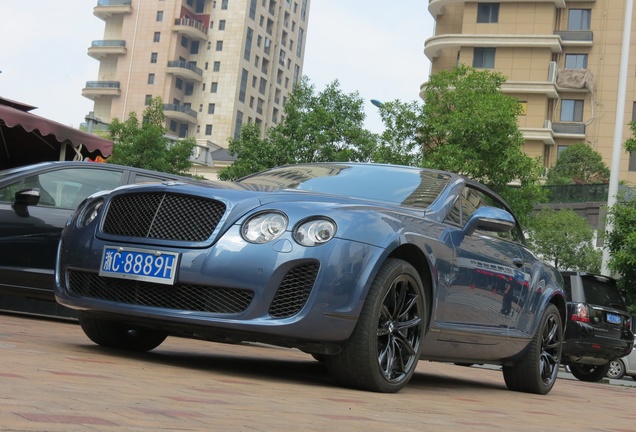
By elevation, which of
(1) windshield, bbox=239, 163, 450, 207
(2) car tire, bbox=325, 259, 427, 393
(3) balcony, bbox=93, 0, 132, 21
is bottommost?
(2) car tire, bbox=325, 259, 427, 393

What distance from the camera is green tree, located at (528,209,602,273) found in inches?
1778

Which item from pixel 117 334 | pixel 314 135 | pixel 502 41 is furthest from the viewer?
pixel 502 41

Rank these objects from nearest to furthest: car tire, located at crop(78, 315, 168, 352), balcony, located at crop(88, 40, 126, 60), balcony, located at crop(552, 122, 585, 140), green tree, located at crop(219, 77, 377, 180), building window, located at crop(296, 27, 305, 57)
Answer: car tire, located at crop(78, 315, 168, 352) → green tree, located at crop(219, 77, 377, 180) → balcony, located at crop(552, 122, 585, 140) → balcony, located at crop(88, 40, 126, 60) → building window, located at crop(296, 27, 305, 57)

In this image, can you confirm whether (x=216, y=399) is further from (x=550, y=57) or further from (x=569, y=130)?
(x=569, y=130)

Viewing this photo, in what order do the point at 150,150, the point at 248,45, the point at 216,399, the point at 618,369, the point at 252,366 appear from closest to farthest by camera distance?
the point at 216,399 < the point at 252,366 < the point at 618,369 < the point at 150,150 < the point at 248,45

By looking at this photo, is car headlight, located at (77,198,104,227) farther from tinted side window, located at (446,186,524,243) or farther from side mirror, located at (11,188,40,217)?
side mirror, located at (11,188,40,217)

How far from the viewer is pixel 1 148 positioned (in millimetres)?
14117

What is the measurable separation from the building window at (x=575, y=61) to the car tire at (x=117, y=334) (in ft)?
213

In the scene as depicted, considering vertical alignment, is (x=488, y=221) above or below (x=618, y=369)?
above

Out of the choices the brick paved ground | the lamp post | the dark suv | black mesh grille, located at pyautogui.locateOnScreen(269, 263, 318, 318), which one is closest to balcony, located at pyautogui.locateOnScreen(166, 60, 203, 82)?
the lamp post

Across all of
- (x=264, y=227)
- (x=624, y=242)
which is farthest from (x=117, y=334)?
(x=624, y=242)

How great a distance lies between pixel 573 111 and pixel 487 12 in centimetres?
898

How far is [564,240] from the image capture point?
4566 cm

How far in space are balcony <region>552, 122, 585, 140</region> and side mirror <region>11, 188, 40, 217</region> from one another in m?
60.6
